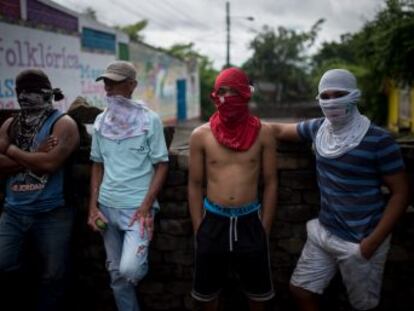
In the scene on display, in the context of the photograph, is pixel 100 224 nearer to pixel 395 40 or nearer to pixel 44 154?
pixel 44 154

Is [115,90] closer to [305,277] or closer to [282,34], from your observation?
[305,277]

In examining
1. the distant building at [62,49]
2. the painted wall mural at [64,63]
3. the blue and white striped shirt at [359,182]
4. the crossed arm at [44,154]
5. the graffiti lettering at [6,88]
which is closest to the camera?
the blue and white striped shirt at [359,182]

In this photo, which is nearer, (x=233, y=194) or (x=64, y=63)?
(x=233, y=194)

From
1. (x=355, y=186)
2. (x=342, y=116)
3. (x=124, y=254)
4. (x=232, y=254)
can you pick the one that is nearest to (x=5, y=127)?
(x=124, y=254)

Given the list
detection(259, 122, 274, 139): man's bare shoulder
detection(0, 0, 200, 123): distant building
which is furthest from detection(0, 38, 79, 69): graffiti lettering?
detection(259, 122, 274, 139): man's bare shoulder

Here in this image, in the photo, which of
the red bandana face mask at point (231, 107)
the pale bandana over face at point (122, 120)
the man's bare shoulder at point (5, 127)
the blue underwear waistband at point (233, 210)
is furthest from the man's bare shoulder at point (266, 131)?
the man's bare shoulder at point (5, 127)

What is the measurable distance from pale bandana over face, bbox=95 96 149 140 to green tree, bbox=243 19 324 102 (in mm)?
42300

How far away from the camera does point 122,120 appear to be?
335cm

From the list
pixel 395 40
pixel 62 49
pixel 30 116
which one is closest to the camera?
pixel 30 116

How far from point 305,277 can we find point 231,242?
1.74ft

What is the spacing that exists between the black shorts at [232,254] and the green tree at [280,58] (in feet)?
139

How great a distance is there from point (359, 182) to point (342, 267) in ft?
1.77

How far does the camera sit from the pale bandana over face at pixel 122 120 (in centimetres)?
332

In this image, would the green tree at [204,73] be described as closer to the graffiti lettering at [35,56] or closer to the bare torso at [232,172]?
the graffiti lettering at [35,56]
